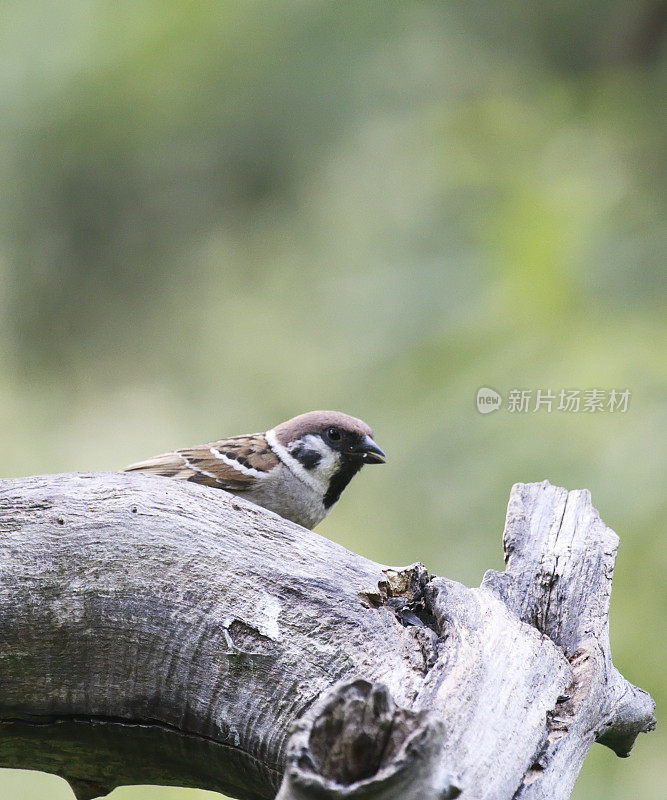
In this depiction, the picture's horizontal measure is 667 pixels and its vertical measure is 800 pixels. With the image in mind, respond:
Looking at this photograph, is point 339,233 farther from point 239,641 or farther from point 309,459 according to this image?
point 239,641

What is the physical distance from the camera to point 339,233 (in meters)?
5.13

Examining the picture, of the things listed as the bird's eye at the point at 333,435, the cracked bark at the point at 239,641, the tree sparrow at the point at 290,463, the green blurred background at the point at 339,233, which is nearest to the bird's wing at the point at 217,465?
the tree sparrow at the point at 290,463

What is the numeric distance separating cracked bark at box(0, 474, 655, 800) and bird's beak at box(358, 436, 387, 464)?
931 mm

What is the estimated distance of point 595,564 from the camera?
1808 mm

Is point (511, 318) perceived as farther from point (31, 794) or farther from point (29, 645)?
point (31, 794)

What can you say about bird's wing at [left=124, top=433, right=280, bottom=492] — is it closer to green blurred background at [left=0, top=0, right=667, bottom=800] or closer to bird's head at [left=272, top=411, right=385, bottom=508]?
bird's head at [left=272, top=411, right=385, bottom=508]

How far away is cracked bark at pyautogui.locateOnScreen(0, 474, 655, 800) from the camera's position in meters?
1.46

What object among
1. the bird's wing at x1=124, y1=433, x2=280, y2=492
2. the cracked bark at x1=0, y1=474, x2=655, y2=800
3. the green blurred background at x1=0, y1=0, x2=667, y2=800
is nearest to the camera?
the cracked bark at x1=0, y1=474, x2=655, y2=800

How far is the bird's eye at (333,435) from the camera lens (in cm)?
278

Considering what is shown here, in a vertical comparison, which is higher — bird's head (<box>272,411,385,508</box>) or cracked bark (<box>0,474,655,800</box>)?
bird's head (<box>272,411,385,508</box>)

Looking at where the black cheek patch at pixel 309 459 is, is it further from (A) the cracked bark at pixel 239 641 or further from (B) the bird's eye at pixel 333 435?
(A) the cracked bark at pixel 239 641

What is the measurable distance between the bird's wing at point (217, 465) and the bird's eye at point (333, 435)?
18cm

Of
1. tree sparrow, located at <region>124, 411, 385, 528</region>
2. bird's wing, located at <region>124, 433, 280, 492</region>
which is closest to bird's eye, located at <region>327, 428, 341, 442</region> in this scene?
tree sparrow, located at <region>124, 411, 385, 528</region>

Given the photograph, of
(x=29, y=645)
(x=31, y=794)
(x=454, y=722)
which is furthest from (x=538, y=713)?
(x=31, y=794)
